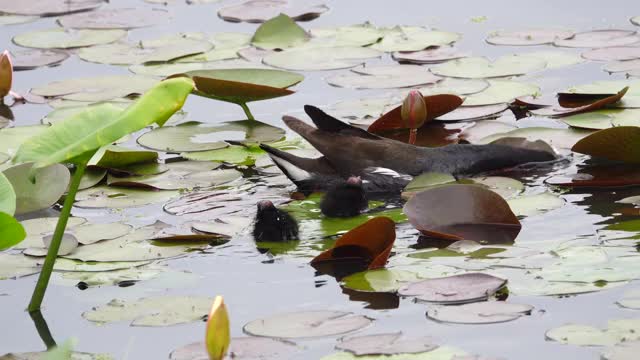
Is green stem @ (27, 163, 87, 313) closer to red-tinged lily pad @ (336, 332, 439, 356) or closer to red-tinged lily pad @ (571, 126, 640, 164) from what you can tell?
red-tinged lily pad @ (336, 332, 439, 356)

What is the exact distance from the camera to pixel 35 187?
4.96 m

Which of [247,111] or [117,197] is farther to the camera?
[247,111]

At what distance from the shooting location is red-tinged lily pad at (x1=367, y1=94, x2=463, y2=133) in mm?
5703

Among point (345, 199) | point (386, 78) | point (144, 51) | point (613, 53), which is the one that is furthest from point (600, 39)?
point (345, 199)

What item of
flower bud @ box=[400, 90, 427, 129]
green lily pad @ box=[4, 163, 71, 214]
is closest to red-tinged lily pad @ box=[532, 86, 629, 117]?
flower bud @ box=[400, 90, 427, 129]

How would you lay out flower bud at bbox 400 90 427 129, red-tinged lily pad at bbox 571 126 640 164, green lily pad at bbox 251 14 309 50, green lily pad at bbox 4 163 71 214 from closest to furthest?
green lily pad at bbox 4 163 71 214 → red-tinged lily pad at bbox 571 126 640 164 → flower bud at bbox 400 90 427 129 → green lily pad at bbox 251 14 309 50

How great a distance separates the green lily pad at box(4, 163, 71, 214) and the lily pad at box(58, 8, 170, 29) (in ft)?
9.14

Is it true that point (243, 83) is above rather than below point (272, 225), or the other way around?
above

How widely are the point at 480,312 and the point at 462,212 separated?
927 millimetres

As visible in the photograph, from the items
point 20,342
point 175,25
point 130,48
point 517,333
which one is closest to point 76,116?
point 20,342

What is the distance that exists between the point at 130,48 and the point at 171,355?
394 cm

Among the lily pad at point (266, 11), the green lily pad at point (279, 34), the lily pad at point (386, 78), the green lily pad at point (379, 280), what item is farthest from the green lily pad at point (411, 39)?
the green lily pad at point (379, 280)

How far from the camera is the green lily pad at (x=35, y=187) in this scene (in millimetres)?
4922

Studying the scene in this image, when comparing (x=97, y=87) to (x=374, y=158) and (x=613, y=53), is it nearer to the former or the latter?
(x=374, y=158)
